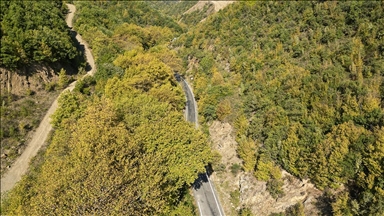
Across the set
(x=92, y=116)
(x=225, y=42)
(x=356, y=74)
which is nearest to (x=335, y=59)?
(x=356, y=74)

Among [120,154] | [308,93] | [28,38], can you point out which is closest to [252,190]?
[308,93]

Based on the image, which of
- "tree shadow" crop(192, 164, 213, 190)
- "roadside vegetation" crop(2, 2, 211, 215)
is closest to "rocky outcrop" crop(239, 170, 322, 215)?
"tree shadow" crop(192, 164, 213, 190)

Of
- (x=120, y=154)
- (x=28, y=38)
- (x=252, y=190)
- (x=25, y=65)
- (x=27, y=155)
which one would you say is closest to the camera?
(x=120, y=154)

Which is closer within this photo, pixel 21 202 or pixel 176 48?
pixel 21 202

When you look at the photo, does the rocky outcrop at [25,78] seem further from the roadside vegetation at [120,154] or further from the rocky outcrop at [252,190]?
the rocky outcrop at [252,190]

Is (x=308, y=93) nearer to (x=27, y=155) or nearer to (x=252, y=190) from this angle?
(x=252, y=190)

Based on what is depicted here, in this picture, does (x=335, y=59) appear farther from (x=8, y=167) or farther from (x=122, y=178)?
(x=8, y=167)

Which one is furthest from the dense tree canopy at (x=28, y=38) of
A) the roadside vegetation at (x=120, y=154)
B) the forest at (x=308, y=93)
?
the forest at (x=308, y=93)

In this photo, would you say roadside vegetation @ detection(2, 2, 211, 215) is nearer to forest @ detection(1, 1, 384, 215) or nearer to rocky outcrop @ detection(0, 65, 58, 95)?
forest @ detection(1, 1, 384, 215)
